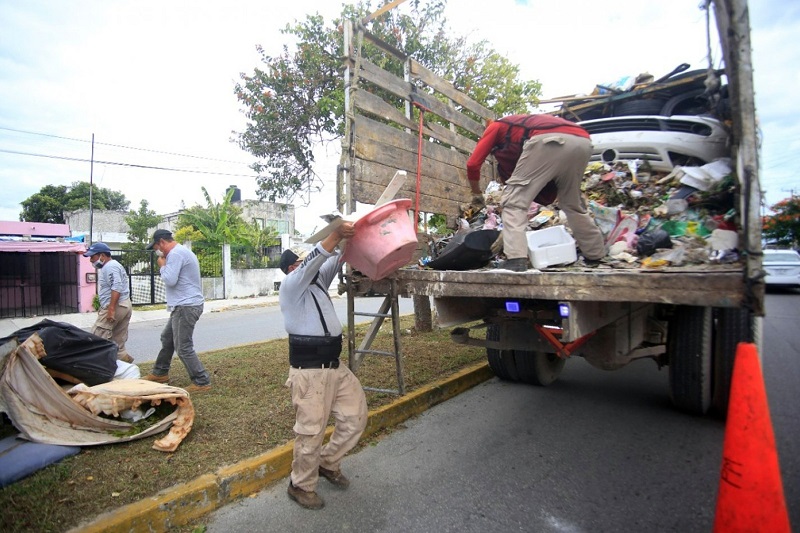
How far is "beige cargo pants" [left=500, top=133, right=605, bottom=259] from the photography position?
298 cm

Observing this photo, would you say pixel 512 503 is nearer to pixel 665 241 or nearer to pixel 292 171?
pixel 665 241

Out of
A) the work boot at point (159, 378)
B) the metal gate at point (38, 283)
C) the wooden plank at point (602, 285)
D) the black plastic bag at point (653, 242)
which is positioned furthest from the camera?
the metal gate at point (38, 283)

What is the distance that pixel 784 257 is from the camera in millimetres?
15633

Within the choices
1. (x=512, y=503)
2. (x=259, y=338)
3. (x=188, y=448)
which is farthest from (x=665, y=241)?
(x=259, y=338)

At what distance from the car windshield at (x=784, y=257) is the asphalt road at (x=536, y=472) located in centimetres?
1389

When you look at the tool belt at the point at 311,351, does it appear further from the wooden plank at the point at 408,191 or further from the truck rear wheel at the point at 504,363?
the truck rear wheel at the point at 504,363

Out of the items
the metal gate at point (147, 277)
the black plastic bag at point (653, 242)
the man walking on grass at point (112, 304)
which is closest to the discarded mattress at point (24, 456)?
the man walking on grass at point (112, 304)

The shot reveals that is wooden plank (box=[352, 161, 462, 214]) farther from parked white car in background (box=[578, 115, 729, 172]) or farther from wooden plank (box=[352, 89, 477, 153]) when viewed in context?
parked white car in background (box=[578, 115, 729, 172])

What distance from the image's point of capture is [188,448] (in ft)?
10.3

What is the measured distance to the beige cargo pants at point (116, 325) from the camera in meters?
5.29

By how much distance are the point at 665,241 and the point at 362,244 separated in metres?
2.12

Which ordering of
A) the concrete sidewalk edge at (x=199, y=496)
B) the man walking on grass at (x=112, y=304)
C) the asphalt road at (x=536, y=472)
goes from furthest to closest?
the man walking on grass at (x=112, y=304) < the asphalt road at (x=536, y=472) < the concrete sidewalk edge at (x=199, y=496)

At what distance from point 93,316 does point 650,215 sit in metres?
14.5

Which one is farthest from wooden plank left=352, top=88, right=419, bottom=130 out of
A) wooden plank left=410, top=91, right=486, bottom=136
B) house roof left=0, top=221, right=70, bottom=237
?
house roof left=0, top=221, right=70, bottom=237
